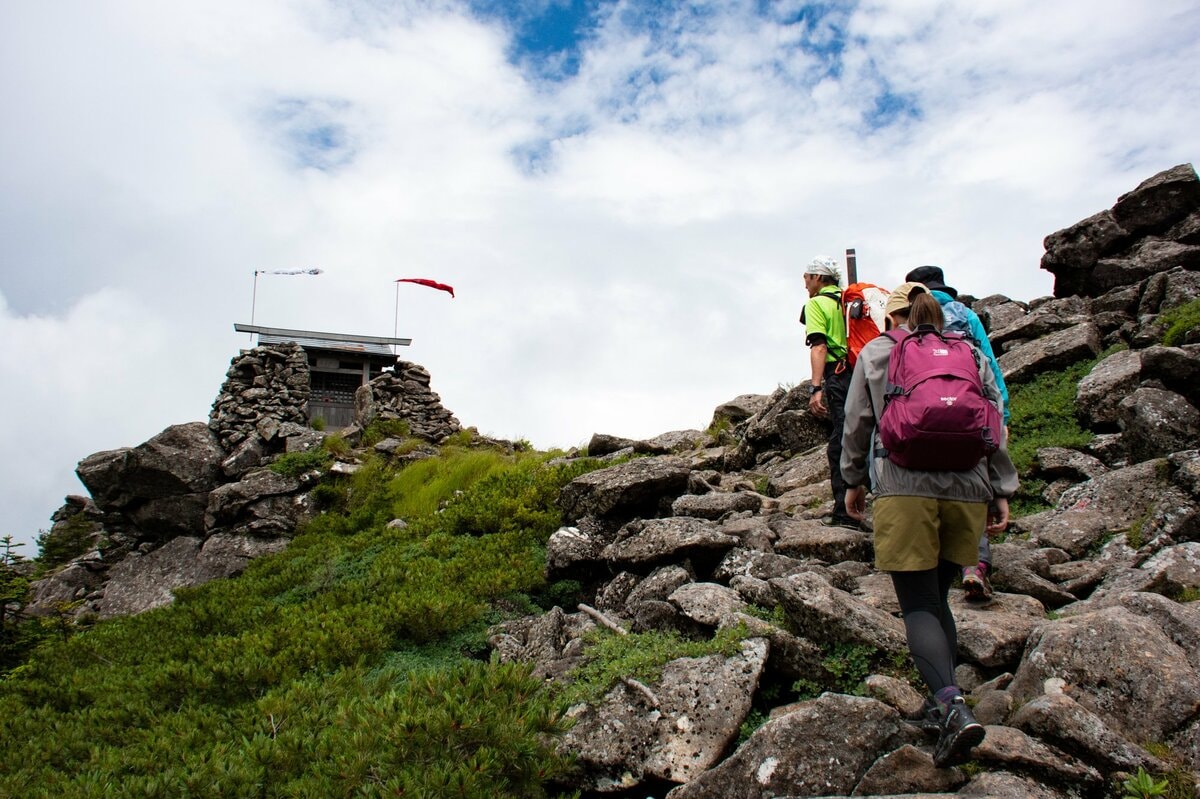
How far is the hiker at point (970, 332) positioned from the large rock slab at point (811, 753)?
189cm

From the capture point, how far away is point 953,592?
6.67m

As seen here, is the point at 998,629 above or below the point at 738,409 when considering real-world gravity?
below

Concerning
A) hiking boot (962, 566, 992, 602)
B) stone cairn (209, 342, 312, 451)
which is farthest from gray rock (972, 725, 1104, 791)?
stone cairn (209, 342, 312, 451)

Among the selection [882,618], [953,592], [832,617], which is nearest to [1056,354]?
[953,592]

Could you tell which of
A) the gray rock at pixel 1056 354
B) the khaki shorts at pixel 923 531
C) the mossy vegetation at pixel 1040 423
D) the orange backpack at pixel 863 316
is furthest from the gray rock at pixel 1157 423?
the khaki shorts at pixel 923 531

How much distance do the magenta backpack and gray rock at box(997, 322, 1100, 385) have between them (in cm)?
1005

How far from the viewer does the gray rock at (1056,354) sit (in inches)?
513

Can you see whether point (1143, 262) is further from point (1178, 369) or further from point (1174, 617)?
point (1174, 617)

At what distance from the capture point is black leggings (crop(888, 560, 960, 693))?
4121 millimetres

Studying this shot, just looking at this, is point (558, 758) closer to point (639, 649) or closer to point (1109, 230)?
point (639, 649)

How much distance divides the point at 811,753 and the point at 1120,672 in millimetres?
1906

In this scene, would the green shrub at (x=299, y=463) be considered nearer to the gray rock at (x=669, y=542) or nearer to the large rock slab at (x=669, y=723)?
the gray rock at (x=669, y=542)

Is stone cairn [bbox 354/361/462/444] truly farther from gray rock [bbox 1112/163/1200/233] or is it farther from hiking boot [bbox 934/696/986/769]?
hiking boot [bbox 934/696/986/769]

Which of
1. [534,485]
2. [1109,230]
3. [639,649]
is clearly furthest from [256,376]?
[1109,230]
